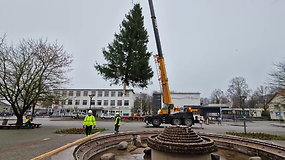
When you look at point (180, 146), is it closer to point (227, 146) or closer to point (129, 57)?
point (227, 146)

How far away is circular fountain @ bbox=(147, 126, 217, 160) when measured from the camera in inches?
154

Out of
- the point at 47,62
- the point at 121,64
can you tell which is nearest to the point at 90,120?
the point at 47,62

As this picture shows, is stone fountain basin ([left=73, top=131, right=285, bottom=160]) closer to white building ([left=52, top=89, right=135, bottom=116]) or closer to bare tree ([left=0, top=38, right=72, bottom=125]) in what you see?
bare tree ([left=0, top=38, right=72, bottom=125])

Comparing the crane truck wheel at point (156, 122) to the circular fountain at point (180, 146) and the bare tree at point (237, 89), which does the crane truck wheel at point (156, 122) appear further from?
the bare tree at point (237, 89)

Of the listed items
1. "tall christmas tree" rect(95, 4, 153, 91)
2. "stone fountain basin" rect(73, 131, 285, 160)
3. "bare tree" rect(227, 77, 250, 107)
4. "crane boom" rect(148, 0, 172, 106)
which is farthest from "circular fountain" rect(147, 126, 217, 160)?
"bare tree" rect(227, 77, 250, 107)

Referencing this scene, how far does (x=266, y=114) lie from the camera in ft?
172

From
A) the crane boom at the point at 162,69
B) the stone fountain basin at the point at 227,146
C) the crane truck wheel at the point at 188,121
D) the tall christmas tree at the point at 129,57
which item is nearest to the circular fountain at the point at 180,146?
the stone fountain basin at the point at 227,146

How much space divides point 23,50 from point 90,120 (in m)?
12.4

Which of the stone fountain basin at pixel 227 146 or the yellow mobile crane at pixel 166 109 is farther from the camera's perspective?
the yellow mobile crane at pixel 166 109

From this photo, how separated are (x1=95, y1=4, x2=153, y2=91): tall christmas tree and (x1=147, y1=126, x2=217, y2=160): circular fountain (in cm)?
1860

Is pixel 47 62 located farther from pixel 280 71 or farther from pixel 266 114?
pixel 266 114

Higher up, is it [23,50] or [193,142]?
[23,50]

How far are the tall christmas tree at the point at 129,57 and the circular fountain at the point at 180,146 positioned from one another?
61.0ft

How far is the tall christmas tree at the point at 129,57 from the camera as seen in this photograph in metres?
23.7
